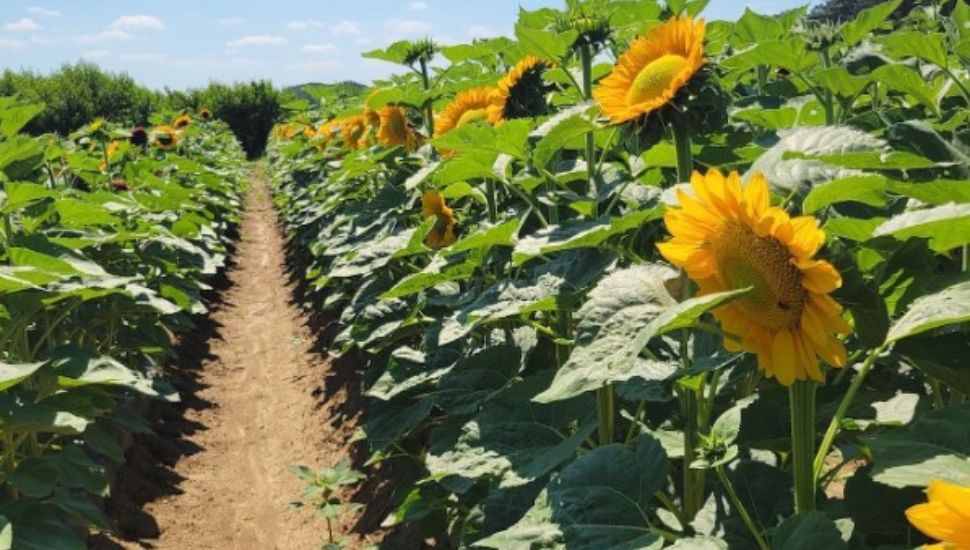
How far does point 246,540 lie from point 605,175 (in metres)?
2.74

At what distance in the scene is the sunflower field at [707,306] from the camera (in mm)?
1150

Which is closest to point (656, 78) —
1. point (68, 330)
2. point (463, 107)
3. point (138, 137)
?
point (463, 107)

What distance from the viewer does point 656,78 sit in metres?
1.68

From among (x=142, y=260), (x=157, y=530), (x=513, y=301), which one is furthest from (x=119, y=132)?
(x=513, y=301)

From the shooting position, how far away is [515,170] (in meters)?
3.14

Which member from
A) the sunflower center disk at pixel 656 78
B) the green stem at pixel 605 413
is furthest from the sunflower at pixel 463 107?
the sunflower center disk at pixel 656 78

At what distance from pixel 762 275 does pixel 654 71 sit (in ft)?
2.19

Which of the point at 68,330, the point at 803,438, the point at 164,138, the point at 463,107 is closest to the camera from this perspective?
the point at 803,438

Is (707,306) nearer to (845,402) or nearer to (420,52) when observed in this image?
(845,402)

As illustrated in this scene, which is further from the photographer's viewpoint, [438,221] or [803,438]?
[438,221]

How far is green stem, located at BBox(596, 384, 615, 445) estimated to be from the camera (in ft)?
6.96

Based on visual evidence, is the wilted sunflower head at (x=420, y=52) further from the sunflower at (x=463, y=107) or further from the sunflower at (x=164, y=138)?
the sunflower at (x=164, y=138)

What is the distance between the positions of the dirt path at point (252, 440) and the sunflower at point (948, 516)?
3.77m

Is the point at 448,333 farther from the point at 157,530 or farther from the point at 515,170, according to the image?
the point at 157,530
